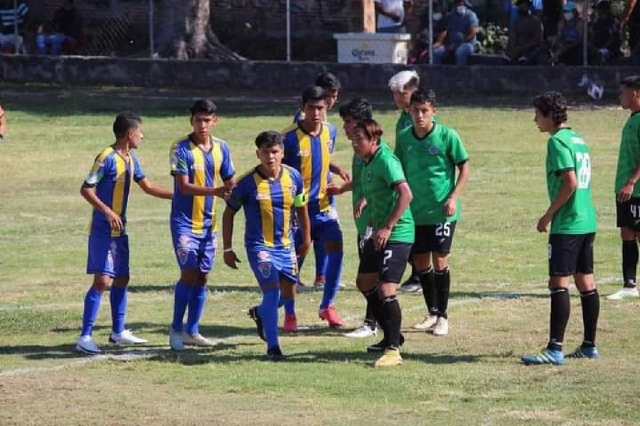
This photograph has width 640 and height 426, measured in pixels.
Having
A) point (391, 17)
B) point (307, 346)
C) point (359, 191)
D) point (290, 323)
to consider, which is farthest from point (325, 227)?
point (391, 17)

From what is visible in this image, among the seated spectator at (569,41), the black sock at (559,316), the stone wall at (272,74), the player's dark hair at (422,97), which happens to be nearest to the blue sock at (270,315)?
the player's dark hair at (422,97)

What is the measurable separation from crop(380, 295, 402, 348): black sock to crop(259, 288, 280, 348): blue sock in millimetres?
807

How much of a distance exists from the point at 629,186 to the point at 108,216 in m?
4.80

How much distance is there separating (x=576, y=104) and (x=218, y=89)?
8391mm

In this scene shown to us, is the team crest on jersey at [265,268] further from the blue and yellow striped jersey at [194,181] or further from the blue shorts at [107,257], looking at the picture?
the blue shorts at [107,257]

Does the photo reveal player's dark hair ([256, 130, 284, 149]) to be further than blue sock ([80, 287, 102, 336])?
No

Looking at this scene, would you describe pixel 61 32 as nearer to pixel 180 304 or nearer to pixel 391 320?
pixel 180 304

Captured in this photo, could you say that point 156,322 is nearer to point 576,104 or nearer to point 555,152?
point 555,152

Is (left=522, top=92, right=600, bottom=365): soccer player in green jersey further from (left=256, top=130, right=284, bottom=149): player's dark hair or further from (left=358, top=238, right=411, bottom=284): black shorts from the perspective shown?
(left=256, top=130, right=284, bottom=149): player's dark hair

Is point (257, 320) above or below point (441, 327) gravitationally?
above

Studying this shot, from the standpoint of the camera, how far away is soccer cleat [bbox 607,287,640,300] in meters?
14.0

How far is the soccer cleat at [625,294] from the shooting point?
46.1 feet

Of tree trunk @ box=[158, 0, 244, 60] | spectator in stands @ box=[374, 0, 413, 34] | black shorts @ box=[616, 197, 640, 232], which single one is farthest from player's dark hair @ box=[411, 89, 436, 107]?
tree trunk @ box=[158, 0, 244, 60]

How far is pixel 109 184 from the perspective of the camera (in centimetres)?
1204
